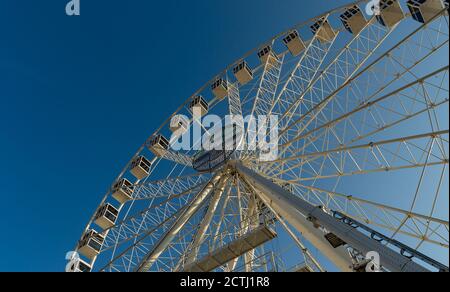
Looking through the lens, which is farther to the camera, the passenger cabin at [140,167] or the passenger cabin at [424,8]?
the passenger cabin at [140,167]

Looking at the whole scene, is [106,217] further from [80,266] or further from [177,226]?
[177,226]

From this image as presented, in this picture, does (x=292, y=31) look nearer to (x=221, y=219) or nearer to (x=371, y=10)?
(x=371, y=10)

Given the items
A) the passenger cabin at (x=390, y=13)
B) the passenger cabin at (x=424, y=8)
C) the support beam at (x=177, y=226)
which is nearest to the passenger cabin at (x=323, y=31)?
the passenger cabin at (x=390, y=13)

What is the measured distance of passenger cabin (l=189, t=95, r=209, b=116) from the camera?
2641 cm

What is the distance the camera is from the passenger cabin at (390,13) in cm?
2095

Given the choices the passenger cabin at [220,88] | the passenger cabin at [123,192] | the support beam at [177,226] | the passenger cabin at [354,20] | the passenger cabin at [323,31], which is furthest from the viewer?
the passenger cabin at [123,192]

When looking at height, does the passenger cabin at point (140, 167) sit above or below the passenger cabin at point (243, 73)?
below

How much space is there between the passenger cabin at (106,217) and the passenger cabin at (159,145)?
437 centimetres

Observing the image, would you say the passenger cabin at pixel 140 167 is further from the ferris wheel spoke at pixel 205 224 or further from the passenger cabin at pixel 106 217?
the ferris wheel spoke at pixel 205 224

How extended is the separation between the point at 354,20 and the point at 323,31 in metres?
2.00

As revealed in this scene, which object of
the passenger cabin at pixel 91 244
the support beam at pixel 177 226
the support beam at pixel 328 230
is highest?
the passenger cabin at pixel 91 244

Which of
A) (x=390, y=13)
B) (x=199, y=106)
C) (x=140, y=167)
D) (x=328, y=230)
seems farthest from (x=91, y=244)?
(x=390, y=13)

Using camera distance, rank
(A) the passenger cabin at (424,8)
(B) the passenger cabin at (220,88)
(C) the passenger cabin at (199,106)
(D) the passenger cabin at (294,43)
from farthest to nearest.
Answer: (C) the passenger cabin at (199,106), (B) the passenger cabin at (220,88), (D) the passenger cabin at (294,43), (A) the passenger cabin at (424,8)
